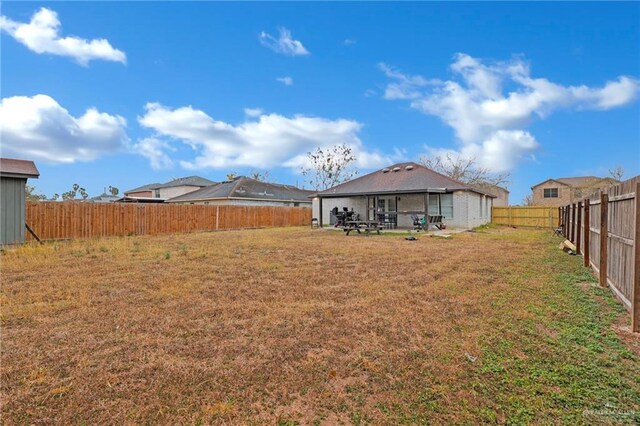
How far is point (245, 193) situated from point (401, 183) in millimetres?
14894

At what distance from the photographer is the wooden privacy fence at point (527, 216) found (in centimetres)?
2233

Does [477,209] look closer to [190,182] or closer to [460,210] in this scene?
[460,210]

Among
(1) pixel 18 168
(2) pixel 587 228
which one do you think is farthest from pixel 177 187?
(2) pixel 587 228

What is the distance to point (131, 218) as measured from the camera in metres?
16.8

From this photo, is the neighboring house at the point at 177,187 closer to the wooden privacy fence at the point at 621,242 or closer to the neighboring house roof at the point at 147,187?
the neighboring house roof at the point at 147,187

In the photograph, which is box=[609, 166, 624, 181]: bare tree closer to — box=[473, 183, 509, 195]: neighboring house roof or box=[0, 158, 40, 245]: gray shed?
box=[473, 183, 509, 195]: neighboring house roof

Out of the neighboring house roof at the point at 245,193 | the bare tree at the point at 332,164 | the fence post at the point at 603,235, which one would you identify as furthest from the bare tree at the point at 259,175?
the fence post at the point at 603,235

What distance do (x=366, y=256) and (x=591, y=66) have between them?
522 inches

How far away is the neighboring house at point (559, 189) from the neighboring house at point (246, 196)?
28.5 meters

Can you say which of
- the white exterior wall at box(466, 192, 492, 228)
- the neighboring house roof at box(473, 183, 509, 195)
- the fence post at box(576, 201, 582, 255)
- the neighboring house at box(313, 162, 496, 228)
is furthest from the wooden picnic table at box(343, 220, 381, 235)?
the neighboring house roof at box(473, 183, 509, 195)

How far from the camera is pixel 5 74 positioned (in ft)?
25.8

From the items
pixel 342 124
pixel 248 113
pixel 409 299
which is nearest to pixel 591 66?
pixel 409 299

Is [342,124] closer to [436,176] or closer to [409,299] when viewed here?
[436,176]

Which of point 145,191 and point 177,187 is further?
point 145,191
